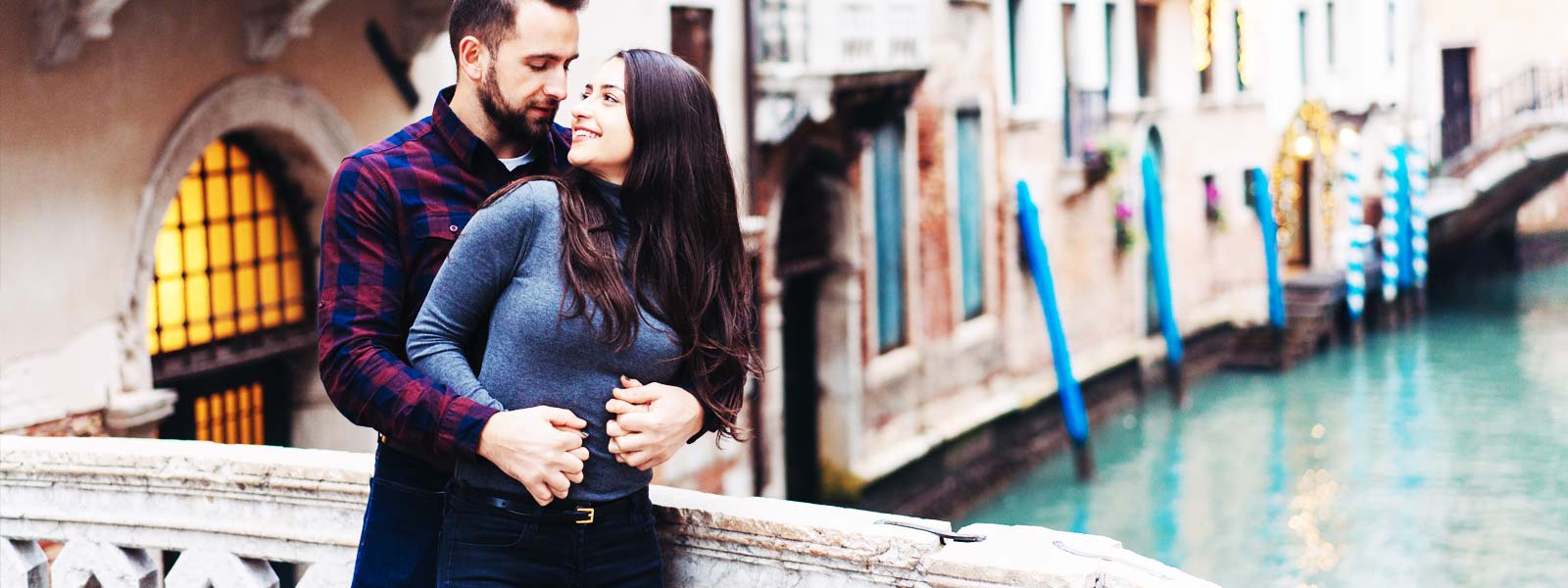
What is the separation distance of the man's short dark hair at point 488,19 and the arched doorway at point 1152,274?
13483mm

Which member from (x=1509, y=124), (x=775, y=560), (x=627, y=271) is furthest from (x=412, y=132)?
(x=1509, y=124)

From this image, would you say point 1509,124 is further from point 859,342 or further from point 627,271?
point 627,271

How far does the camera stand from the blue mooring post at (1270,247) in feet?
54.6

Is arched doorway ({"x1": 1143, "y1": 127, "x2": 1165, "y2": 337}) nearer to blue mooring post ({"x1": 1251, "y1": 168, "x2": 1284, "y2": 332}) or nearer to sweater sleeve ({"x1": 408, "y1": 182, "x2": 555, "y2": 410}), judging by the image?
blue mooring post ({"x1": 1251, "y1": 168, "x2": 1284, "y2": 332})

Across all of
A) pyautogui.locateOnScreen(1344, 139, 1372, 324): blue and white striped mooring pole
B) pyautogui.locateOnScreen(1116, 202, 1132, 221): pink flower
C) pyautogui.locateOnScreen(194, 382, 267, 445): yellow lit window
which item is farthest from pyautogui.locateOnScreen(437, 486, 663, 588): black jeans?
pyautogui.locateOnScreen(1344, 139, 1372, 324): blue and white striped mooring pole

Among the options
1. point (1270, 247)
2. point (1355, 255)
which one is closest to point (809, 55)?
point (1270, 247)

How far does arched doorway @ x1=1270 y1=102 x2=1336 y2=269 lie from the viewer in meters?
18.7

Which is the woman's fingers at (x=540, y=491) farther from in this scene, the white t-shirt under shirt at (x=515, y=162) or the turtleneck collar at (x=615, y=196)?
the white t-shirt under shirt at (x=515, y=162)

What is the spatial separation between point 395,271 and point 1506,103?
23788 millimetres

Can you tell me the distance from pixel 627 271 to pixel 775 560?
0.44 m

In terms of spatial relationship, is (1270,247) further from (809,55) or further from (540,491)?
(540,491)

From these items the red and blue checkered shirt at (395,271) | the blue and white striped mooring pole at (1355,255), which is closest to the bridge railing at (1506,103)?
the blue and white striped mooring pole at (1355,255)

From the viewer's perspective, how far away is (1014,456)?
1248 centimetres

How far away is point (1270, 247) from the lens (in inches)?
663
